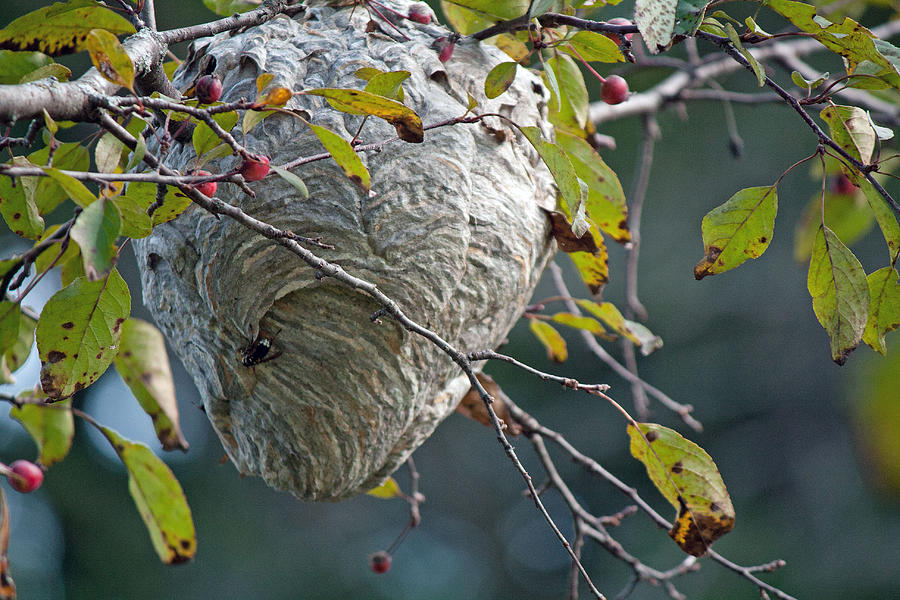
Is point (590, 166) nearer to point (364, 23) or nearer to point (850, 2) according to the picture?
point (364, 23)

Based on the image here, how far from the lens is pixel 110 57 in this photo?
942 mm

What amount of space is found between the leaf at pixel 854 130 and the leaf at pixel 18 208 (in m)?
1.19

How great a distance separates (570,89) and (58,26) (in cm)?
89

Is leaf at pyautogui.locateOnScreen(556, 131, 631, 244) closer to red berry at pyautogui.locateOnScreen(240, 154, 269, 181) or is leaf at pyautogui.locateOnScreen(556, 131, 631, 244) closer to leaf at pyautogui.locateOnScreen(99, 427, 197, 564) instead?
red berry at pyautogui.locateOnScreen(240, 154, 269, 181)

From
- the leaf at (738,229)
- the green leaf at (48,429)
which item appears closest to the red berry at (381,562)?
the green leaf at (48,429)

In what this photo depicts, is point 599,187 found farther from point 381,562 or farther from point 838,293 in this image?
point 381,562

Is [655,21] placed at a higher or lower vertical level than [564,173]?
higher

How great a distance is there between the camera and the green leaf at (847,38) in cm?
102

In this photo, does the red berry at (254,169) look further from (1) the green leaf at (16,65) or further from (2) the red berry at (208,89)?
(1) the green leaf at (16,65)

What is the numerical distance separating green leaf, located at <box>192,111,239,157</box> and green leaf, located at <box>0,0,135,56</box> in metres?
0.22

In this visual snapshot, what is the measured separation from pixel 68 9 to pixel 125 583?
5621 mm

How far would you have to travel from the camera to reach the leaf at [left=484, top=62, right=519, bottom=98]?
123cm

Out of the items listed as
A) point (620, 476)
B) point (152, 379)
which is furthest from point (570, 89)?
point (620, 476)

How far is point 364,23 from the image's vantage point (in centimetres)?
155
